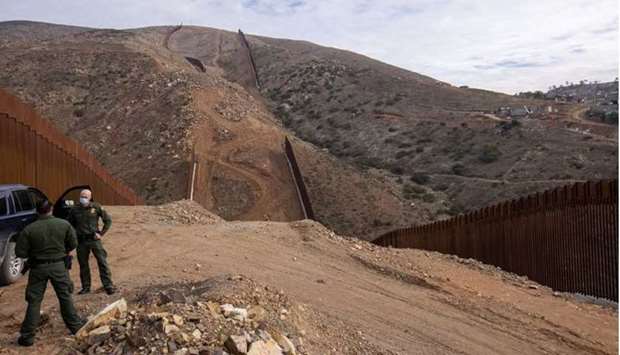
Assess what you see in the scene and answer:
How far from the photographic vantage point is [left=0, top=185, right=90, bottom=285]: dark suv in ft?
31.7

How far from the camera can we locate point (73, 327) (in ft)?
23.6

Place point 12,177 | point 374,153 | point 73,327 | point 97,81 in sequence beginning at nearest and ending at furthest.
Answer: point 73,327 < point 12,177 < point 374,153 < point 97,81

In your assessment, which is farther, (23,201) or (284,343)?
(23,201)

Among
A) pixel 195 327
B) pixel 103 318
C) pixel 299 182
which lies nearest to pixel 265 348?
pixel 195 327

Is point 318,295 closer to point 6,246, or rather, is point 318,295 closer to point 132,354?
point 132,354

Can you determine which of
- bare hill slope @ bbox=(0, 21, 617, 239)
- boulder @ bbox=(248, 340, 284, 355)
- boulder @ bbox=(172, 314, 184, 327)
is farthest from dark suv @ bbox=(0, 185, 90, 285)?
bare hill slope @ bbox=(0, 21, 617, 239)

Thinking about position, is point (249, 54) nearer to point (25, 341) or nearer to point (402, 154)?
point (402, 154)

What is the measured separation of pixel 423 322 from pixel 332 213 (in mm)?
19432

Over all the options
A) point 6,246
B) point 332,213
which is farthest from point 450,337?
point 332,213

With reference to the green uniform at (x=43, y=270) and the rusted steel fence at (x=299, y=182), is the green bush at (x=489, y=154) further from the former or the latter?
the green uniform at (x=43, y=270)

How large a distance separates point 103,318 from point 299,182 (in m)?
24.2

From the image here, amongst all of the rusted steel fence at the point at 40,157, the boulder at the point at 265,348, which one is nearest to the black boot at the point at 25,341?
the boulder at the point at 265,348

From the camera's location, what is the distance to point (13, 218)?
988 centimetres

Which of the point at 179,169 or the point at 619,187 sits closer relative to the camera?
the point at 619,187
